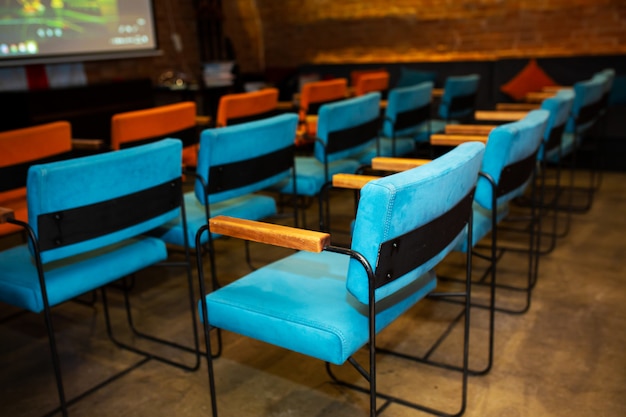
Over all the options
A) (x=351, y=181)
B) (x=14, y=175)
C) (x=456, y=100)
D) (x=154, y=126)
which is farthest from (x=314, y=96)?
(x=351, y=181)

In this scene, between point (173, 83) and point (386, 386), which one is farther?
point (173, 83)

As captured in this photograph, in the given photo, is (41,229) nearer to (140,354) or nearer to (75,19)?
(140,354)

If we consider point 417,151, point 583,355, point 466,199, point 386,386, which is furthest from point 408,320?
point 417,151

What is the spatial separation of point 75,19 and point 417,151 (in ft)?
12.2

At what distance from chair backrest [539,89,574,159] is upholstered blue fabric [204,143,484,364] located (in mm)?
1414

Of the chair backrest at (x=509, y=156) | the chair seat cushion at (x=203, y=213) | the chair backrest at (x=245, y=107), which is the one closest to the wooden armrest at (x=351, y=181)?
the chair backrest at (x=509, y=156)

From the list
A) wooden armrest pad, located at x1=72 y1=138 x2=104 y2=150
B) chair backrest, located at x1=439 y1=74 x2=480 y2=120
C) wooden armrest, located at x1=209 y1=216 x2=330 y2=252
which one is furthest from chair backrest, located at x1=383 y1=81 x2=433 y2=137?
wooden armrest, located at x1=209 y1=216 x2=330 y2=252

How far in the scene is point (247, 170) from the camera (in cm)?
245

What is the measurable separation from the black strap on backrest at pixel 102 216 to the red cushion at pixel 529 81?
4.53 meters

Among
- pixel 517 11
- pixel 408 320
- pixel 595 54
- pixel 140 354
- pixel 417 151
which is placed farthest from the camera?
pixel 517 11

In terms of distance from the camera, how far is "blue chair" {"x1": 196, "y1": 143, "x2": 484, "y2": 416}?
4.54 feet

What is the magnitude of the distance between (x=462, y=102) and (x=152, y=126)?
268 cm

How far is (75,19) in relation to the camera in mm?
5945

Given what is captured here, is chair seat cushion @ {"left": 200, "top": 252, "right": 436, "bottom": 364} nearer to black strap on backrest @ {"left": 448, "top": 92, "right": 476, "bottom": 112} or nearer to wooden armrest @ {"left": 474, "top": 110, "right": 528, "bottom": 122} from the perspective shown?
wooden armrest @ {"left": 474, "top": 110, "right": 528, "bottom": 122}
